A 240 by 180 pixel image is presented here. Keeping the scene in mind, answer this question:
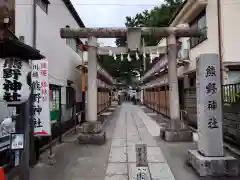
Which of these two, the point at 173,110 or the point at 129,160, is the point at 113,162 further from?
the point at 173,110

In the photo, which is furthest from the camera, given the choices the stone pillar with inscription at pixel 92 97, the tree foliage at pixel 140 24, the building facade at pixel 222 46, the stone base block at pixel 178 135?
the tree foliage at pixel 140 24

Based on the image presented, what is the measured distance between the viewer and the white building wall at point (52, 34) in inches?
349

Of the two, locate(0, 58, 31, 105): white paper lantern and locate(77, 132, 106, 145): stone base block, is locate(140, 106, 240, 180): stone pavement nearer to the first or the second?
locate(77, 132, 106, 145): stone base block

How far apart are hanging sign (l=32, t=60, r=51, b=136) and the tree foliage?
25669 mm

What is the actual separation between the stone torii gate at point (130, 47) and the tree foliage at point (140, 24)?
69.1 ft

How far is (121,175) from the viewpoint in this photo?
6.62 meters

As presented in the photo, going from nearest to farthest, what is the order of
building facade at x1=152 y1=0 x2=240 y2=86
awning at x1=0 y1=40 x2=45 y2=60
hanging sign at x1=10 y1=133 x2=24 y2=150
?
1. hanging sign at x1=10 y1=133 x2=24 y2=150
2. awning at x1=0 y1=40 x2=45 y2=60
3. building facade at x1=152 y1=0 x2=240 y2=86

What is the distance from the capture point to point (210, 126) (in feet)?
22.4

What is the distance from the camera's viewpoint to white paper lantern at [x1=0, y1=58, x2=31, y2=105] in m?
4.72

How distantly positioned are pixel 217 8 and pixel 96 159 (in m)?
10.2

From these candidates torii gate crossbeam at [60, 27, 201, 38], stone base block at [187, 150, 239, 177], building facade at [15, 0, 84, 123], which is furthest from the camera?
torii gate crossbeam at [60, 27, 201, 38]

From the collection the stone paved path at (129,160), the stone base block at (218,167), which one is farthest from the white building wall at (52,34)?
the stone base block at (218,167)

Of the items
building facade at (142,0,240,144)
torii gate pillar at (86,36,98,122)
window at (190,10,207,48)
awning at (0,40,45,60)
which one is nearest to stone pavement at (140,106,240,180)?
building facade at (142,0,240,144)

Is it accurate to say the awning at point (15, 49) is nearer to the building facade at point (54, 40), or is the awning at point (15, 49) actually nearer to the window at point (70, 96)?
the building facade at point (54, 40)
